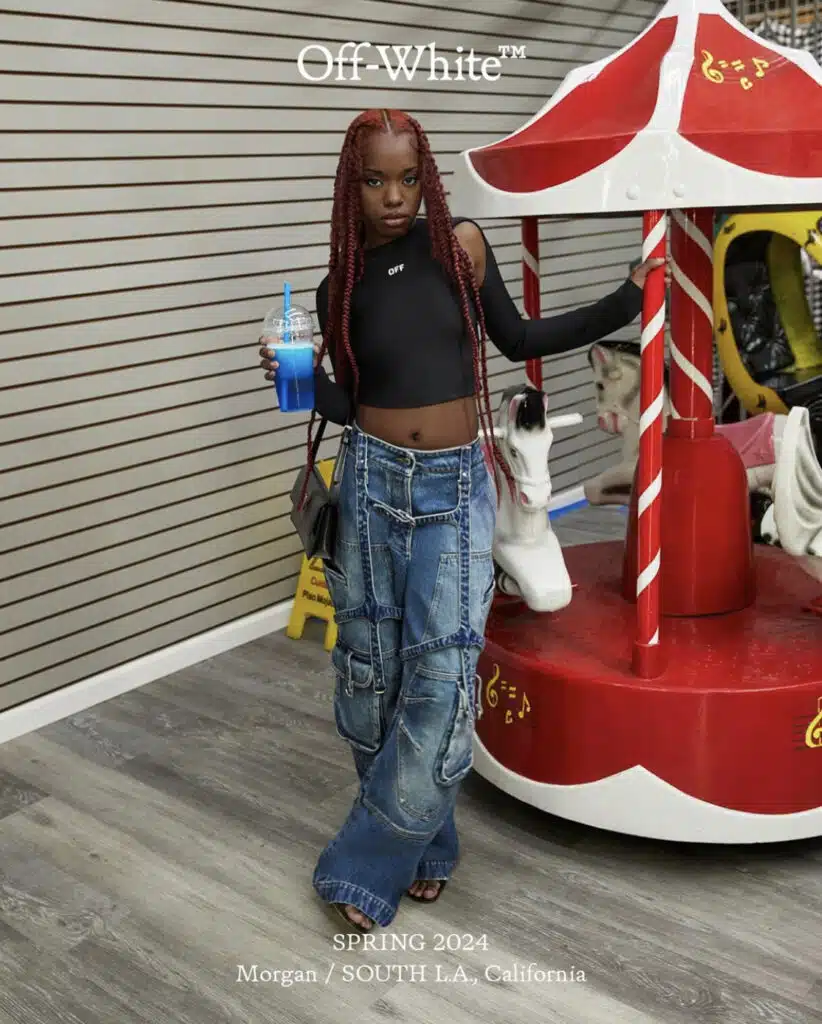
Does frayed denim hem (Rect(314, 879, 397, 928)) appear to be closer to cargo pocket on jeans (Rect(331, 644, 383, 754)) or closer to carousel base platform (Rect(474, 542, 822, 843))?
cargo pocket on jeans (Rect(331, 644, 383, 754))

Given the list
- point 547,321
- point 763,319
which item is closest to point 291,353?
point 547,321

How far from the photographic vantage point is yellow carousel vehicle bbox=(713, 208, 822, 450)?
4.73m

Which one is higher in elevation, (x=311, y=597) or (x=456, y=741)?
(x=456, y=741)

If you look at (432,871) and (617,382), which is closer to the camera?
(432,871)

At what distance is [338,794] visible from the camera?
10.1 ft

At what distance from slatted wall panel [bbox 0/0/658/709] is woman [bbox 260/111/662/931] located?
154 centimetres

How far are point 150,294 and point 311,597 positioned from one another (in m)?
1.28

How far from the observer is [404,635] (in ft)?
7.65

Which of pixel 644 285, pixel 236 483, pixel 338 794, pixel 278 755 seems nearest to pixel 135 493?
pixel 236 483

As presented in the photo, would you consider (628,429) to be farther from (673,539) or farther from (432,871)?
(432,871)

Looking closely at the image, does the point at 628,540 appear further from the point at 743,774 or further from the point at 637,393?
the point at 743,774

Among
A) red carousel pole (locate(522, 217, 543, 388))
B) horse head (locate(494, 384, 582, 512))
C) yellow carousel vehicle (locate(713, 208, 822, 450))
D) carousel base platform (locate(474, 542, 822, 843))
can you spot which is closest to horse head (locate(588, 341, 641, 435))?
red carousel pole (locate(522, 217, 543, 388))

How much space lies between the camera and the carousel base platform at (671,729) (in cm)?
254

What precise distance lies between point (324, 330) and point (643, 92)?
0.98 meters
